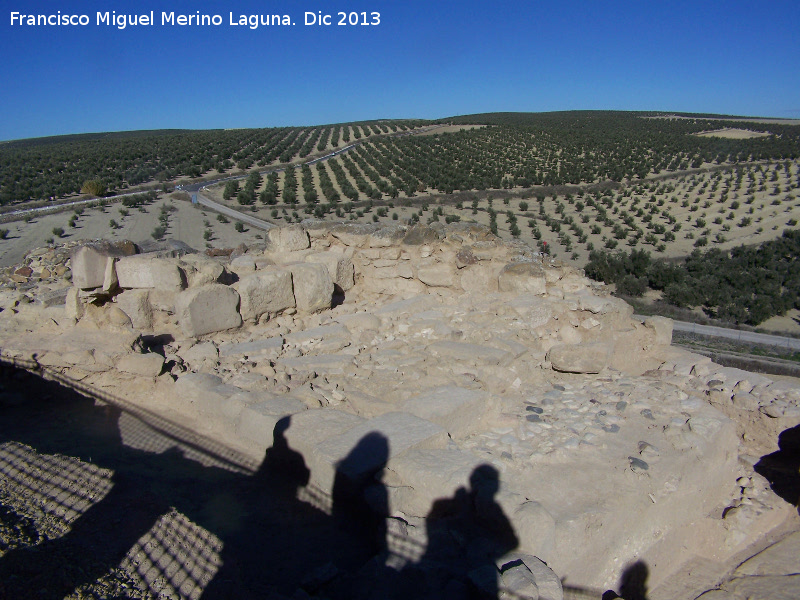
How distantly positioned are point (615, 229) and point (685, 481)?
2544 cm

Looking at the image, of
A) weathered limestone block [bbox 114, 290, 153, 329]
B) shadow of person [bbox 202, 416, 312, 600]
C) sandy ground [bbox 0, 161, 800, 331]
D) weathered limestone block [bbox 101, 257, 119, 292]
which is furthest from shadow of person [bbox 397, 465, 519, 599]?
sandy ground [bbox 0, 161, 800, 331]

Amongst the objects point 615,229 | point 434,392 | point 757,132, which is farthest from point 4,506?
point 757,132

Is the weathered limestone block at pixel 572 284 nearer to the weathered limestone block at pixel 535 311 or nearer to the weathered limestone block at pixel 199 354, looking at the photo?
the weathered limestone block at pixel 535 311

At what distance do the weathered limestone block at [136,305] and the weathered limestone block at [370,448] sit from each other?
321 cm

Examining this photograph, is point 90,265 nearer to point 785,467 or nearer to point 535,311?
point 535,311

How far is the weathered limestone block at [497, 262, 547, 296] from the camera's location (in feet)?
19.7

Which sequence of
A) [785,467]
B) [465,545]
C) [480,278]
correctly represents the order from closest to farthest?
[465,545] → [785,467] → [480,278]

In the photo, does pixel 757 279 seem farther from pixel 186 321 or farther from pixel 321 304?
pixel 186 321

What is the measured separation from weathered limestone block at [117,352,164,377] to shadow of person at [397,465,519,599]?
3185 millimetres

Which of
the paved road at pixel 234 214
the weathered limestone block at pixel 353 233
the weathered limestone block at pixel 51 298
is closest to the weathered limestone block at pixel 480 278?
the weathered limestone block at pixel 353 233

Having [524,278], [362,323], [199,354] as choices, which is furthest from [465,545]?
[524,278]

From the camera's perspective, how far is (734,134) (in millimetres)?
67750

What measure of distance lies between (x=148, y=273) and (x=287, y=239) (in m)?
Answer: 1.90

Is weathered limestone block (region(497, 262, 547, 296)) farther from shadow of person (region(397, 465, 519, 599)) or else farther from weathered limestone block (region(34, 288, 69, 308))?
weathered limestone block (region(34, 288, 69, 308))
